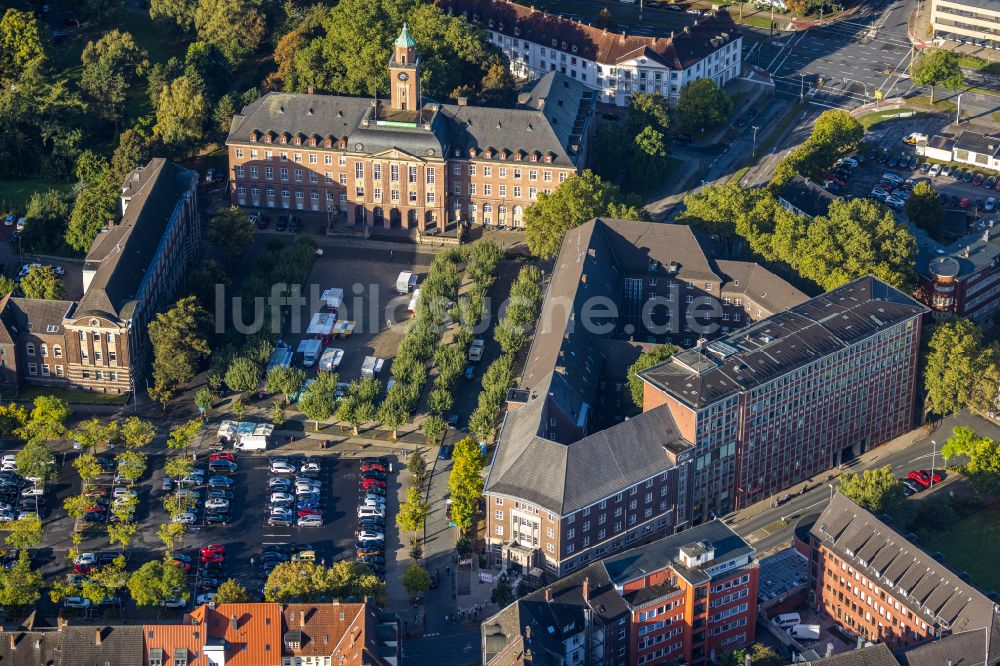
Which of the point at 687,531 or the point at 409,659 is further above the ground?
the point at 687,531

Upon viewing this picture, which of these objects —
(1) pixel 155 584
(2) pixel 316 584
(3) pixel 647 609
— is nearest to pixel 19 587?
(1) pixel 155 584

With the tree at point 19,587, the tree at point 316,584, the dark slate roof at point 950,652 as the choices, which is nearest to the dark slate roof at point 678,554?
the dark slate roof at point 950,652

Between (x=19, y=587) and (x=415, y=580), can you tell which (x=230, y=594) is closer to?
(x=415, y=580)

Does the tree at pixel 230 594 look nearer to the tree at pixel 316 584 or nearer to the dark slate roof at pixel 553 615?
the tree at pixel 316 584

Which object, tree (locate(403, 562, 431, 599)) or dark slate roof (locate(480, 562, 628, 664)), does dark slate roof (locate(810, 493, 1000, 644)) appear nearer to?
dark slate roof (locate(480, 562, 628, 664))

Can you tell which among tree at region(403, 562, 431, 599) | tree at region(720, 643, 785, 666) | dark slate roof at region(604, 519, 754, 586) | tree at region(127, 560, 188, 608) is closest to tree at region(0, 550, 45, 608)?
tree at region(127, 560, 188, 608)

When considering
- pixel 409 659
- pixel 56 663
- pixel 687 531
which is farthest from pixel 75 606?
pixel 687 531

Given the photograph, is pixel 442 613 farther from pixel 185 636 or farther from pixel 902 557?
pixel 902 557
